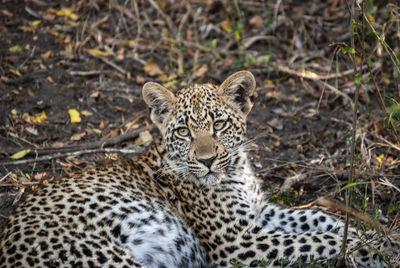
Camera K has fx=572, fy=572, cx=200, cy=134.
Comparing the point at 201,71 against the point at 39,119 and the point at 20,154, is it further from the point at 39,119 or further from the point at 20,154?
the point at 20,154

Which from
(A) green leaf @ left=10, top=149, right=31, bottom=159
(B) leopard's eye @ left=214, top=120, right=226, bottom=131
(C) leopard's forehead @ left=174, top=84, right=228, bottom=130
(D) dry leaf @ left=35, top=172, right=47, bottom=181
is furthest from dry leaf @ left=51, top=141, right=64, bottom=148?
(B) leopard's eye @ left=214, top=120, right=226, bottom=131

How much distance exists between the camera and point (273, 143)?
10016 mm

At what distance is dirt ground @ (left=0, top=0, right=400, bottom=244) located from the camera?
8.93 metres

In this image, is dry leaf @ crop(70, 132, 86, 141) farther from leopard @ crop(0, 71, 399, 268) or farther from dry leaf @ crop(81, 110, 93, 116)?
leopard @ crop(0, 71, 399, 268)

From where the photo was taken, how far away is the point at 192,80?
37.4ft

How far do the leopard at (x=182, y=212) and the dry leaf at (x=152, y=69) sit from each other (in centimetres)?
416

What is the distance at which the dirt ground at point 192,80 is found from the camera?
8930 millimetres

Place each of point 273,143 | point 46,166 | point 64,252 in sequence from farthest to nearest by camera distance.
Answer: point 273,143, point 46,166, point 64,252

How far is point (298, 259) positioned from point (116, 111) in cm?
527

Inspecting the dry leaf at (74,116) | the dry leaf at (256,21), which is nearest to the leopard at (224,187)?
the dry leaf at (74,116)

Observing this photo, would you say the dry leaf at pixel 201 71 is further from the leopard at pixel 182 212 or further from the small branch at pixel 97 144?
the leopard at pixel 182 212

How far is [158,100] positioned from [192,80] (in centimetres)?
400

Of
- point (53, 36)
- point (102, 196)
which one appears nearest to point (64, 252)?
point (102, 196)

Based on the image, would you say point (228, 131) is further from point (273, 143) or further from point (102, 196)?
point (273, 143)
